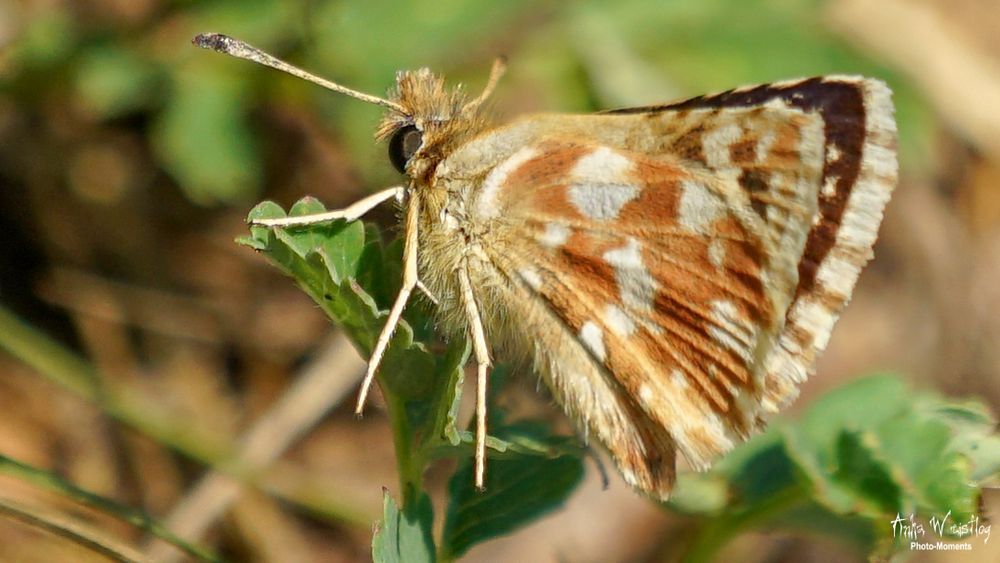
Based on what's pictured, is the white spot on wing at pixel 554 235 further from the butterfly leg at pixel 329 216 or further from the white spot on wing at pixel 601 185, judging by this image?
the butterfly leg at pixel 329 216

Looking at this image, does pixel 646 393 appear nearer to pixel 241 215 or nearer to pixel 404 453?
pixel 404 453

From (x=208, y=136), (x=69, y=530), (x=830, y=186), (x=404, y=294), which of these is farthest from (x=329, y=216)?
(x=208, y=136)

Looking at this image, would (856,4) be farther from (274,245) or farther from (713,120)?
(274,245)

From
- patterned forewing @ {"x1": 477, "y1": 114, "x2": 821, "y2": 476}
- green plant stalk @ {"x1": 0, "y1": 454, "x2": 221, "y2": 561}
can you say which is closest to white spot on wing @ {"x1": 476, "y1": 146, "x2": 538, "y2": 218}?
patterned forewing @ {"x1": 477, "y1": 114, "x2": 821, "y2": 476}

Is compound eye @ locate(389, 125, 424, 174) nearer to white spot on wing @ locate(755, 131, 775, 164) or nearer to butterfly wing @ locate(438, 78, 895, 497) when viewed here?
butterfly wing @ locate(438, 78, 895, 497)

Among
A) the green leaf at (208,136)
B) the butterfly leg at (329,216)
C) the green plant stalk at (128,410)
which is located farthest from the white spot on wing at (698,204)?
the green leaf at (208,136)

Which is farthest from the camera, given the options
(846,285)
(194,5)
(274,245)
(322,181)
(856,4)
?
(856,4)

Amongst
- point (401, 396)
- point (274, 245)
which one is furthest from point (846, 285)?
point (274, 245)
